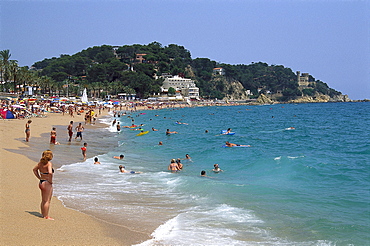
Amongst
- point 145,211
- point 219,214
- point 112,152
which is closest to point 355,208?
point 219,214

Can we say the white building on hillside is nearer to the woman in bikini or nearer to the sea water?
the sea water

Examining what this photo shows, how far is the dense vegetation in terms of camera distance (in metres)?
106

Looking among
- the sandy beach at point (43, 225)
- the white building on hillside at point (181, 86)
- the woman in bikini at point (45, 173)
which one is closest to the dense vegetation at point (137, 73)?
the white building on hillside at point (181, 86)

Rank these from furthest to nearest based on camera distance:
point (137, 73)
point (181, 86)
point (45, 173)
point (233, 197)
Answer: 1. point (181, 86)
2. point (137, 73)
3. point (233, 197)
4. point (45, 173)

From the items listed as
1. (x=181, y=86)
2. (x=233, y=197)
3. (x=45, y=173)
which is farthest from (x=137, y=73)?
(x=45, y=173)

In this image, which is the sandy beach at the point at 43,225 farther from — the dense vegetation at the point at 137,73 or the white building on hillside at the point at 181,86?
the white building on hillside at the point at 181,86

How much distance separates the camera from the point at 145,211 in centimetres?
872

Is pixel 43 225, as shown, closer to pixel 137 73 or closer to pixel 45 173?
pixel 45 173

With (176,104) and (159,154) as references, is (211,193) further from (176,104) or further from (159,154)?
(176,104)

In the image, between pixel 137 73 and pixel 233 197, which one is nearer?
pixel 233 197

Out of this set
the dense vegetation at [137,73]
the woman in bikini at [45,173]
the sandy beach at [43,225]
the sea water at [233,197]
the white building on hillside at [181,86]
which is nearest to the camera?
the sandy beach at [43,225]

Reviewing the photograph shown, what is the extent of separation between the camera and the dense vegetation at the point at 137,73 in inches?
4179

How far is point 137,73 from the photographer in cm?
12275

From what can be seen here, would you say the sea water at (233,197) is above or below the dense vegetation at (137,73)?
below
